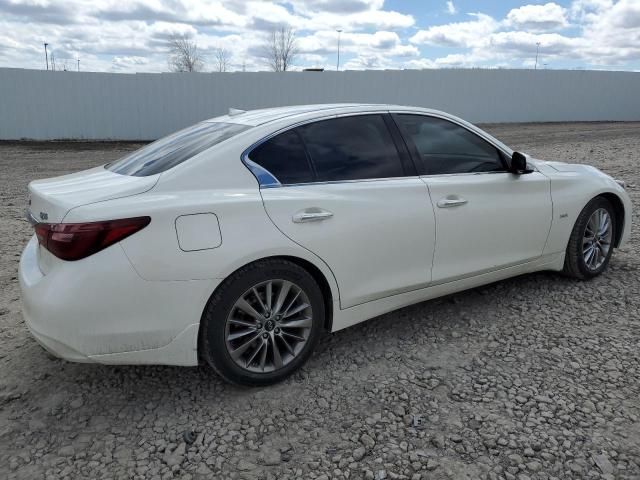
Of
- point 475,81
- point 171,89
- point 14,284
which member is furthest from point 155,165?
point 475,81

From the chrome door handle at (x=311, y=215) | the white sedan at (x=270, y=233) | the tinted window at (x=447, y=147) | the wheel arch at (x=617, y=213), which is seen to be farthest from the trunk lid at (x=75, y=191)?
the wheel arch at (x=617, y=213)

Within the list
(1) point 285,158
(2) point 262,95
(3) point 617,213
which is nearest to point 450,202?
(1) point 285,158

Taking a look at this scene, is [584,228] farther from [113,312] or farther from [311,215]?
[113,312]

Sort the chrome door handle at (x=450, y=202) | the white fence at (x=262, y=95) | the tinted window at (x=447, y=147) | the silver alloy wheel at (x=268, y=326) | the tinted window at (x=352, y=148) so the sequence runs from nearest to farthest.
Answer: the silver alloy wheel at (x=268, y=326), the tinted window at (x=352, y=148), the chrome door handle at (x=450, y=202), the tinted window at (x=447, y=147), the white fence at (x=262, y=95)

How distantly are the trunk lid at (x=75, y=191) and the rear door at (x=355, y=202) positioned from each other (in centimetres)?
69

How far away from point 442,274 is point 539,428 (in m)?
1.23

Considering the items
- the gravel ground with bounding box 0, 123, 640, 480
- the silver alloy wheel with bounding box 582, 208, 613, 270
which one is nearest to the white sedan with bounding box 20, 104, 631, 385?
the gravel ground with bounding box 0, 123, 640, 480

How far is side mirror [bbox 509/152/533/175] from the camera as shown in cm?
393

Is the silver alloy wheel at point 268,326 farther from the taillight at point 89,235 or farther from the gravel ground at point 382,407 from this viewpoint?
the taillight at point 89,235

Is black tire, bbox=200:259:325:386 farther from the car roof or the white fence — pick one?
the white fence

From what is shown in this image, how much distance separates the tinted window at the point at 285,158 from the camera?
10.1 feet

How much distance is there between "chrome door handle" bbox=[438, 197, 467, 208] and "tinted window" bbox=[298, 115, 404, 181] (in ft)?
1.10

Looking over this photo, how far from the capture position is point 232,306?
2.84 metres

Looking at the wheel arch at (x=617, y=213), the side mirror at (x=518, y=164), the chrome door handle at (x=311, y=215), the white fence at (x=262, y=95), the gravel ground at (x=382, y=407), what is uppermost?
the white fence at (x=262, y=95)
